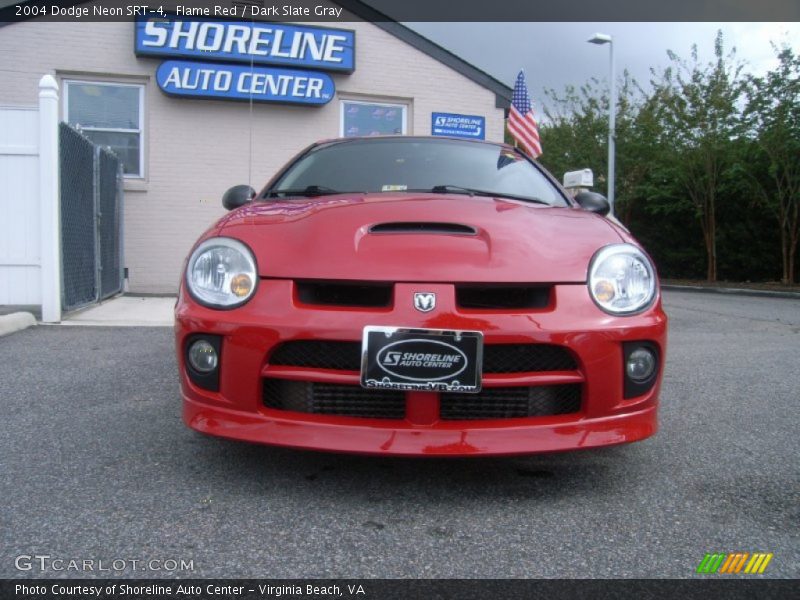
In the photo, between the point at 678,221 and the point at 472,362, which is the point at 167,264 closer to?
the point at 472,362

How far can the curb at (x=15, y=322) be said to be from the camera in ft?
16.8

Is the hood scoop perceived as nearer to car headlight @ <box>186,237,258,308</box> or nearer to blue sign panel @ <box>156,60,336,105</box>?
car headlight @ <box>186,237,258,308</box>

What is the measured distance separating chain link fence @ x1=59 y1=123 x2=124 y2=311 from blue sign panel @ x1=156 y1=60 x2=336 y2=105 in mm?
1302

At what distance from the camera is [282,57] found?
8586 millimetres

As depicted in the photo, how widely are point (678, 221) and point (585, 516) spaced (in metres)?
17.5

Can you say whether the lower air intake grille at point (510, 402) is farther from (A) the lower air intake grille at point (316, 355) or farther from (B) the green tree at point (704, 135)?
(B) the green tree at point (704, 135)

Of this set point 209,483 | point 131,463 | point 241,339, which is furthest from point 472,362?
point 131,463

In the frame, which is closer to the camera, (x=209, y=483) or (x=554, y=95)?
(x=209, y=483)

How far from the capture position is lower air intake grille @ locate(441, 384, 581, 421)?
7.01 ft

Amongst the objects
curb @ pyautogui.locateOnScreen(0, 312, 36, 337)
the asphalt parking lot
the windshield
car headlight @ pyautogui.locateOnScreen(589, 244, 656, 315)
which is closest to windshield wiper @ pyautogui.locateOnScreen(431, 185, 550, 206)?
the windshield

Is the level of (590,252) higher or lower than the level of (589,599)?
higher

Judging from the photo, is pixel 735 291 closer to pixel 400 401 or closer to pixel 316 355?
pixel 400 401

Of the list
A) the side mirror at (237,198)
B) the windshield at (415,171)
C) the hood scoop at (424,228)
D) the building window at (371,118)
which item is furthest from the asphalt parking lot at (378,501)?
the building window at (371,118)

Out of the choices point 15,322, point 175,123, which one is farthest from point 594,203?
point 175,123
